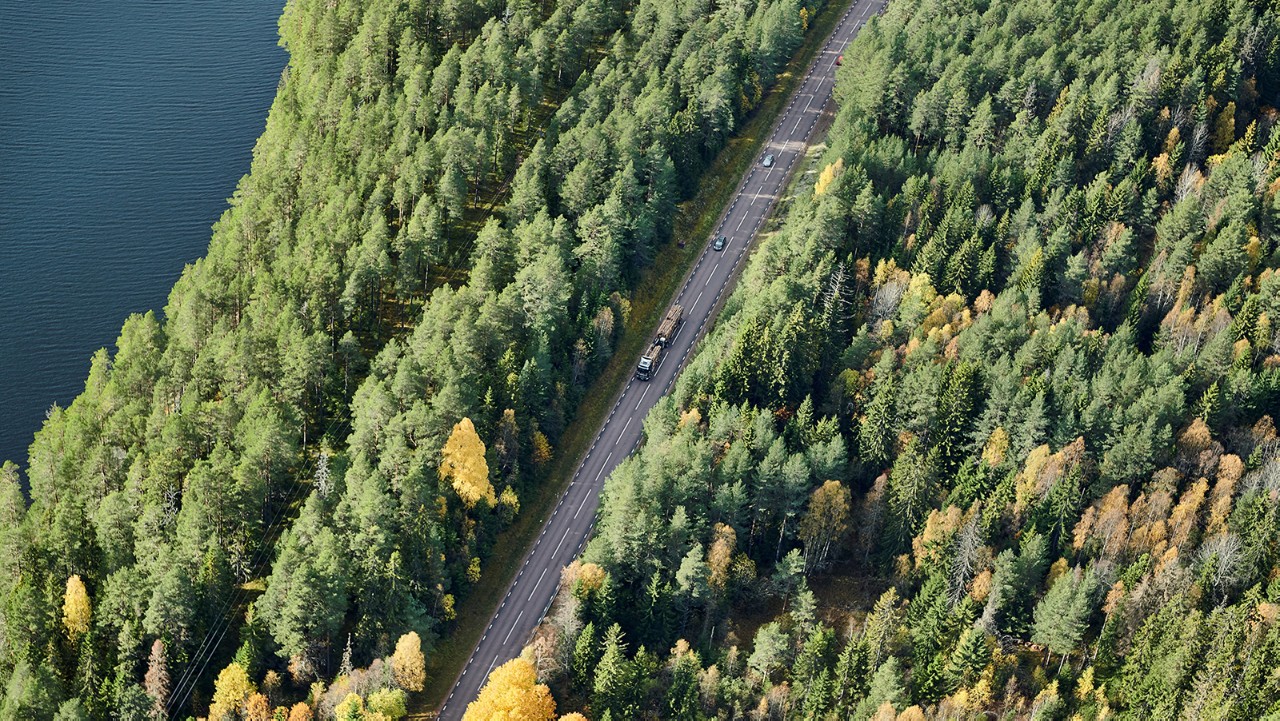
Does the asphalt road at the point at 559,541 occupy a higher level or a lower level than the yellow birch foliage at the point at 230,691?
lower

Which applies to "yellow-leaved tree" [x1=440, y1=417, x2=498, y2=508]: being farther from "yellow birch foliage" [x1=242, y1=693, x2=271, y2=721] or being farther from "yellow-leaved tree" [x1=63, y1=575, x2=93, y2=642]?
"yellow-leaved tree" [x1=63, y1=575, x2=93, y2=642]

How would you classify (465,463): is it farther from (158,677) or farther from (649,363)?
(158,677)

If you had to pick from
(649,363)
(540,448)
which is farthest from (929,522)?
(540,448)

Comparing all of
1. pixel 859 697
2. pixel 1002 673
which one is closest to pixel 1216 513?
pixel 1002 673

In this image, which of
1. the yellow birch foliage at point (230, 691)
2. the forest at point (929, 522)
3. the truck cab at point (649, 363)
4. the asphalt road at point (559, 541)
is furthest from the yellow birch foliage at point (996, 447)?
the yellow birch foliage at point (230, 691)

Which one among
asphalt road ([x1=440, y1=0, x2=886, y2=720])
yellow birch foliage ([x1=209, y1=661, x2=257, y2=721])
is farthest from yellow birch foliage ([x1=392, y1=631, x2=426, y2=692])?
yellow birch foliage ([x1=209, y1=661, x2=257, y2=721])

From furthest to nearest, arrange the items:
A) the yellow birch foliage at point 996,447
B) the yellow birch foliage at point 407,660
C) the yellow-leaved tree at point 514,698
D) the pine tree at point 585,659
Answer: the yellow birch foliage at point 996,447 < the pine tree at point 585,659 < the yellow birch foliage at point 407,660 < the yellow-leaved tree at point 514,698

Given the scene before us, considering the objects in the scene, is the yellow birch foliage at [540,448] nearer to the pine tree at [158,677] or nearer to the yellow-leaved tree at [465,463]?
the yellow-leaved tree at [465,463]
